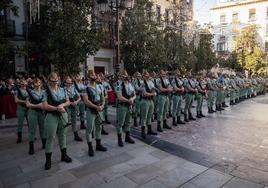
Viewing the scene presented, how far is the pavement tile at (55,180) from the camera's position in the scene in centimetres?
459

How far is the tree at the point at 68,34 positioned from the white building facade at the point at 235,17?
31.9 meters

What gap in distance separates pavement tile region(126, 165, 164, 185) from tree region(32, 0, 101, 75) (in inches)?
376

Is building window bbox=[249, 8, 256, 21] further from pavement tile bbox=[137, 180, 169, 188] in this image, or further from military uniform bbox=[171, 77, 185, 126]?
pavement tile bbox=[137, 180, 169, 188]

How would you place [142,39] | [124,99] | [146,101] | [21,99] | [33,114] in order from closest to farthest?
[33,114], [124,99], [21,99], [146,101], [142,39]

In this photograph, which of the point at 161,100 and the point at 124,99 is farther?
the point at 161,100

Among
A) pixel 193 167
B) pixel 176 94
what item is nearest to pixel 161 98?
pixel 176 94

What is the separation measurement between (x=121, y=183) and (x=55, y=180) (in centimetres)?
127

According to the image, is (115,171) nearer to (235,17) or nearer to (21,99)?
(21,99)

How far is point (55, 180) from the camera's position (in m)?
4.78

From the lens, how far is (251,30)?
33125mm

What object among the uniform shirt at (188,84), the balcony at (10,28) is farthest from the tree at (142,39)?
the uniform shirt at (188,84)

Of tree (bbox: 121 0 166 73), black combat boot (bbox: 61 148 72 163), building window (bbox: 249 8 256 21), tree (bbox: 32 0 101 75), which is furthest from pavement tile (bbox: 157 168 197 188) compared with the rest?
building window (bbox: 249 8 256 21)

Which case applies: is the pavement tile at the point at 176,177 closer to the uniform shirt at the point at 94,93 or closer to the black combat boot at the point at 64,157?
the black combat boot at the point at 64,157

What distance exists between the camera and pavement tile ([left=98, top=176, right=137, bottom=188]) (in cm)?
454
